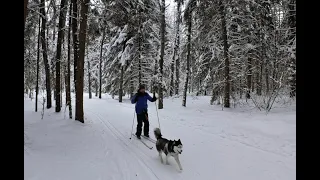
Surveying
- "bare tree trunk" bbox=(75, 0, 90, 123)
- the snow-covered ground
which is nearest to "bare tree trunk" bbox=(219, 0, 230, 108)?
the snow-covered ground

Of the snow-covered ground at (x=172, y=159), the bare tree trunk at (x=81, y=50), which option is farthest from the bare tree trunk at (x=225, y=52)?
the bare tree trunk at (x=81, y=50)

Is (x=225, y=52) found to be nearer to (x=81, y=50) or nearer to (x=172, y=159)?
(x=81, y=50)

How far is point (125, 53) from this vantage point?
2666 cm

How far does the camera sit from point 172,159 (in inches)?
295

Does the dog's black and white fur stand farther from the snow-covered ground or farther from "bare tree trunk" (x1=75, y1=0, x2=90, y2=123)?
"bare tree trunk" (x1=75, y1=0, x2=90, y2=123)

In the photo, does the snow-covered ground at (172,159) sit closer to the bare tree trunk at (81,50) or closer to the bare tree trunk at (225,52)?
the bare tree trunk at (81,50)

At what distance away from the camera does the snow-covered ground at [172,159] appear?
6156 millimetres

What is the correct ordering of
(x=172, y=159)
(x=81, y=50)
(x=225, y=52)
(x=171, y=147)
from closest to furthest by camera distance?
1. (x=171, y=147)
2. (x=172, y=159)
3. (x=81, y=50)
4. (x=225, y=52)

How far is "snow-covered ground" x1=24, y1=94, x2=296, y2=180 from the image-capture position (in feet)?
20.2

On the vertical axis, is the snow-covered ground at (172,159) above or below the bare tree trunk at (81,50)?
below

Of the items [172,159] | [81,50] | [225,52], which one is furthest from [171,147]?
[225,52]
